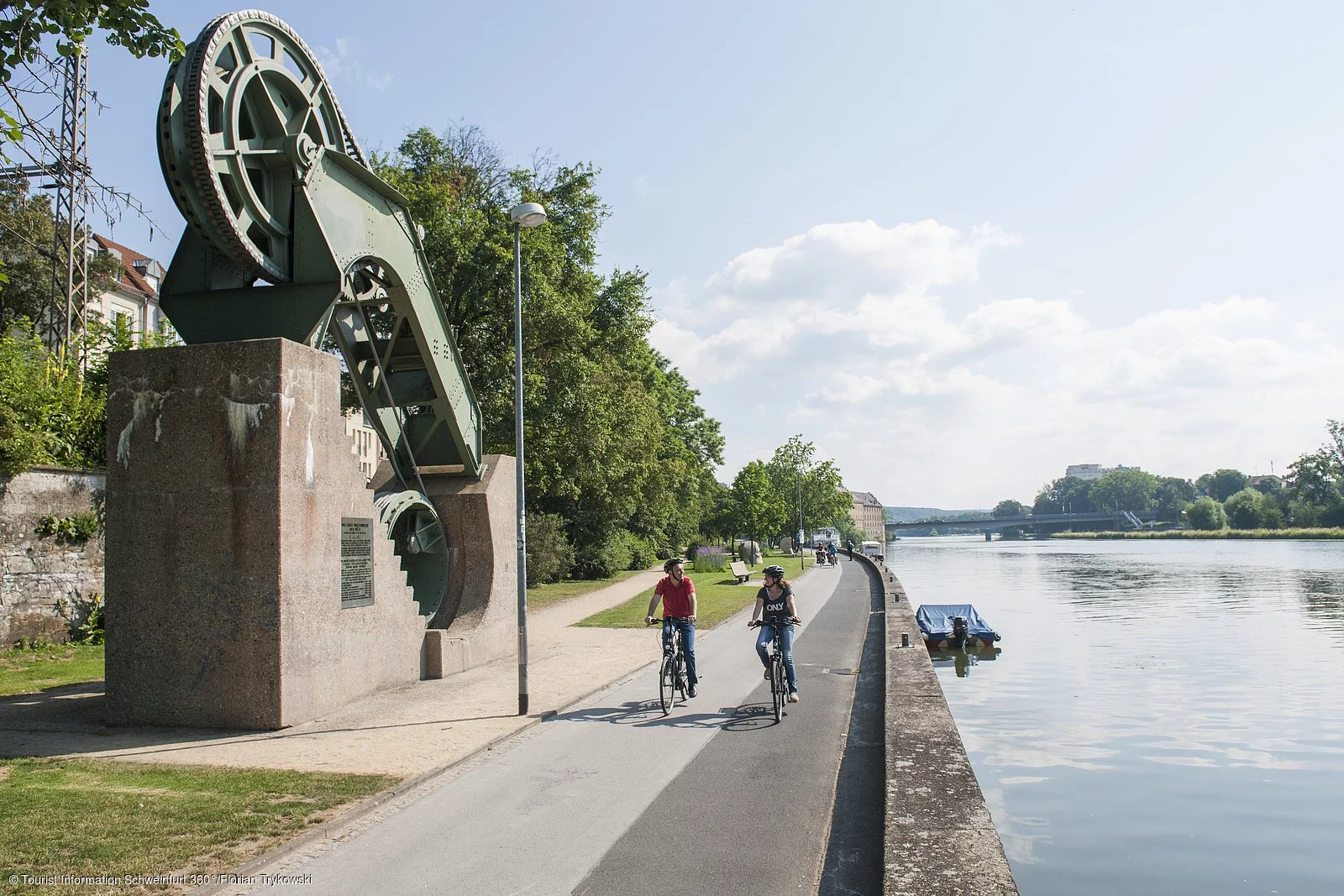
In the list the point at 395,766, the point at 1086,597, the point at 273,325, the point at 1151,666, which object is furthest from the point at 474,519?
the point at 1086,597

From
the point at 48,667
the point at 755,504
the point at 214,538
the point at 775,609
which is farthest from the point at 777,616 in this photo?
the point at 755,504

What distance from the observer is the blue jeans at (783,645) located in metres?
10.8

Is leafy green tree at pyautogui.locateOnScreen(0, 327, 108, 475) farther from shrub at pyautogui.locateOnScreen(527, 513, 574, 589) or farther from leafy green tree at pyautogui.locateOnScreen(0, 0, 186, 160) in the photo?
shrub at pyautogui.locateOnScreen(527, 513, 574, 589)

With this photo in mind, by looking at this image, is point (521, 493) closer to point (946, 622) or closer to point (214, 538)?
point (214, 538)

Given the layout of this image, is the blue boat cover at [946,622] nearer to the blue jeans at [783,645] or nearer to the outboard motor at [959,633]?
the outboard motor at [959,633]

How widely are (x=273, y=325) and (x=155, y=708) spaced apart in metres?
4.10

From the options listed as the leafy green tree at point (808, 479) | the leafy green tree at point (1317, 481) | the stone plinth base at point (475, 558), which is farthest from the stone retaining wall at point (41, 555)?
the leafy green tree at point (1317, 481)

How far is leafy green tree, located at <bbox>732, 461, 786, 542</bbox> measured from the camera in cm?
6162

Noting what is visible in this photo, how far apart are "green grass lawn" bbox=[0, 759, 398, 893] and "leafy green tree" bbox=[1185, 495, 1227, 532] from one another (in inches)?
5303

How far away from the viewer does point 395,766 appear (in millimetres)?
8070

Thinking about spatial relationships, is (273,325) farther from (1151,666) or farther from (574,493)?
(574,493)

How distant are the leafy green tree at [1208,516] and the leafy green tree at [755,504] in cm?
8225

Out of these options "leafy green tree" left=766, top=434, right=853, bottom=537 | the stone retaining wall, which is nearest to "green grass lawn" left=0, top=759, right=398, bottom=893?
the stone retaining wall

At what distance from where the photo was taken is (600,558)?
35.9m
